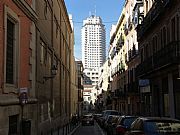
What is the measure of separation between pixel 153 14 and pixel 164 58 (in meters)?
5.76

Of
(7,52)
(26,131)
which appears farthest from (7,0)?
(26,131)

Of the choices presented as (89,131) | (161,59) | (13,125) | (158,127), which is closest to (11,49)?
(13,125)

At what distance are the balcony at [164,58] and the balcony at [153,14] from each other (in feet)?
9.36

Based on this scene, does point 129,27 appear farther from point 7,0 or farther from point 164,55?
point 7,0

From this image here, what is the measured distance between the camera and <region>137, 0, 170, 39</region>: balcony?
88.6 feet

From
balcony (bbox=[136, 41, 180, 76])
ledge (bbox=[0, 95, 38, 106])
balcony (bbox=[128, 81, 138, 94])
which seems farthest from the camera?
balcony (bbox=[128, 81, 138, 94])

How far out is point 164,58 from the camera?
25375 millimetres

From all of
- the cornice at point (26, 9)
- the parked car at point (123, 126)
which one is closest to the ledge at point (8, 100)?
the cornice at point (26, 9)

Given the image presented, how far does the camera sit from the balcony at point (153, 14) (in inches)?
1063

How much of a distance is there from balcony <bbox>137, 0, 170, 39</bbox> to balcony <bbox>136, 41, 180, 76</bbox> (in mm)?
2853

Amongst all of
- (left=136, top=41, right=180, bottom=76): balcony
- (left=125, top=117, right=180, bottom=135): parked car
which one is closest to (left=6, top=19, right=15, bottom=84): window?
(left=125, top=117, right=180, bottom=135): parked car

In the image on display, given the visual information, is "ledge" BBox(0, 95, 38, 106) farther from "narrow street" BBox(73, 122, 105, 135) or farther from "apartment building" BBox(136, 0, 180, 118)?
"narrow street" BBox(73, 122, 105, 135)

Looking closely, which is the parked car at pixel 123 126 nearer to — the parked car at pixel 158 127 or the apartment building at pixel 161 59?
the apartment building at pixel 161 59

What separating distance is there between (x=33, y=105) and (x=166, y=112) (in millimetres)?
12145
